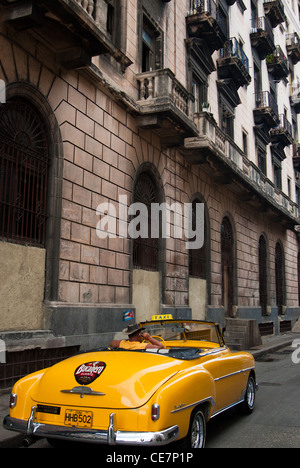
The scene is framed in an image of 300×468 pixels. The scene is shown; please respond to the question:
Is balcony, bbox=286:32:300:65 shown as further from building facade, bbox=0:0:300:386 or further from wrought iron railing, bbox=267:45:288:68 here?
building facade, bbox=0:0:300:386

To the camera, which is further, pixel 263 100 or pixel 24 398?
pixel 263 100

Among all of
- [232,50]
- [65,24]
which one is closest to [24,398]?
[65,24]

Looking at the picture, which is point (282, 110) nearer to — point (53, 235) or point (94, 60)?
point (94, 60)

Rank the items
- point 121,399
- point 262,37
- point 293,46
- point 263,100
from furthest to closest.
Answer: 1. point 293,46
2. point 263,100
3. point 262,37
4. point 121,399

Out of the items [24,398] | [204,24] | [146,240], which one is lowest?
[24,398]

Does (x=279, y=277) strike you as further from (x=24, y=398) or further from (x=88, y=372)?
(x=24, y=398)

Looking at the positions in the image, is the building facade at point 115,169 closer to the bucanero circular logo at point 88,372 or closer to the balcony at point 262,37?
the balcony at point 262,37

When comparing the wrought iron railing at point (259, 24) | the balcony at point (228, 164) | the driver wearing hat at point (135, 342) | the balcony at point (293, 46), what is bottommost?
the driver wearing hat at point (135, 342)

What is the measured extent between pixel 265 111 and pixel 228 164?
8949mm

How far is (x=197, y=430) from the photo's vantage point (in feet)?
15.0

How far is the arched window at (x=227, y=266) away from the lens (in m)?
19.5

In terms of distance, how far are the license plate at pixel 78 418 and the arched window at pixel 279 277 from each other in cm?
2427

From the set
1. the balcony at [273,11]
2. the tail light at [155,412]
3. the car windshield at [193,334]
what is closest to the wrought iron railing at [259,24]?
the balcony at [273,11]
